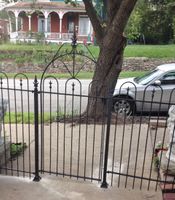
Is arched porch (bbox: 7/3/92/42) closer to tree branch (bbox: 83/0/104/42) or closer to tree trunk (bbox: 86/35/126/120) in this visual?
tree branch (bbox: 83/0/104/42)

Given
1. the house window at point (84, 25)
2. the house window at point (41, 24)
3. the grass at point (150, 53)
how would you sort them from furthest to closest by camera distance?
the house window at point (41, 24), the house window at point (84, 25), the grass at point (150, 53)

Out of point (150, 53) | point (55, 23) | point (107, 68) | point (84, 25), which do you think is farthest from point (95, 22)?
point (55, 23)

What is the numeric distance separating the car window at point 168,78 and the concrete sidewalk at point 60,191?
216 inches

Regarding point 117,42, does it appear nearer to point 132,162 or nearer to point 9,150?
point 132,162

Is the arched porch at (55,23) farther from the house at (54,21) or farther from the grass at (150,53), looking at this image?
the grass at (150,53)

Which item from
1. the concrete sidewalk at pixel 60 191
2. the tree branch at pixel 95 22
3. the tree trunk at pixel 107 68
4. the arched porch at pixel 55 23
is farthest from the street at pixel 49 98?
the arched porch at pixel 55 23

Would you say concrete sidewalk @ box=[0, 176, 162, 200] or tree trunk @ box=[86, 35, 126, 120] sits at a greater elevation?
tree trunk @ box=[86, 35, 126, 120]

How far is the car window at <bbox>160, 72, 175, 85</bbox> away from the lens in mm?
9000

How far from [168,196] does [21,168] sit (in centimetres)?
236

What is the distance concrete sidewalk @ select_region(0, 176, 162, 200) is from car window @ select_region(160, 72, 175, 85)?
5.49 m

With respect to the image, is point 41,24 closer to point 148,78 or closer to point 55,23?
point 55,23

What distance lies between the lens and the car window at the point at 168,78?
9000mm

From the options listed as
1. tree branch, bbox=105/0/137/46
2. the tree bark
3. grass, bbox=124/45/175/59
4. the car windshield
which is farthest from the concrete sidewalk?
grass, bbox=124/45/175/59

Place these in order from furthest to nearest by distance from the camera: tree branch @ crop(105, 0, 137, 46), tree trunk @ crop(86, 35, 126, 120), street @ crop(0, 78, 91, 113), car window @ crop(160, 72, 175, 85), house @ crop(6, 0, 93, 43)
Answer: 1. house @ crop(6, 0, 93, 43)
2. car window @ crop(160, 72, 175, 85)
3. tree trunk @ crop(86, 35, 126, 120)
4. tree branch @ crop(105, 0, 137, 46)
5. street @ crop(0, 78, 91, 113)
